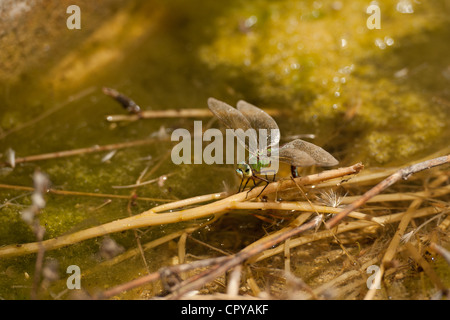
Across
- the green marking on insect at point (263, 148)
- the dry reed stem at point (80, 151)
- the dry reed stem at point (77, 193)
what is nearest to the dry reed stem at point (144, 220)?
the green marking on insect at point (263, 148)

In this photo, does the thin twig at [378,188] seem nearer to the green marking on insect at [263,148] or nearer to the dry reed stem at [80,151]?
the green marking on insect at [263,148]

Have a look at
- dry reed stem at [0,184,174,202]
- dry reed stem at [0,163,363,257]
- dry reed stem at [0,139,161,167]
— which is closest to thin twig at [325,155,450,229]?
dry reed stem at [0,163,363,257]

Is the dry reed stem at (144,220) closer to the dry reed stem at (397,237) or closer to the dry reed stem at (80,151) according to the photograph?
the dry reed stem at (397,237)

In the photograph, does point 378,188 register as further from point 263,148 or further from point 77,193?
point 77,193

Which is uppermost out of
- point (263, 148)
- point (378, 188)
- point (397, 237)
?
point (263, 148)

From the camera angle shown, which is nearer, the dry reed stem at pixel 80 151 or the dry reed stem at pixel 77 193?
the dry reed stem at pixel 77 193

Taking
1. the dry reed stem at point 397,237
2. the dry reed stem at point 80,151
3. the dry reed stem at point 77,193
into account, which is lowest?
the dry reed stem at point 397,237

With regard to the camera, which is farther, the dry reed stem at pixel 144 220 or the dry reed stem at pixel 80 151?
the dry reed stem at pixel 80 151

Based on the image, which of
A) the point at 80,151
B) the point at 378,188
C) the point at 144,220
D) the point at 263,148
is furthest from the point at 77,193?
the point at 378,188

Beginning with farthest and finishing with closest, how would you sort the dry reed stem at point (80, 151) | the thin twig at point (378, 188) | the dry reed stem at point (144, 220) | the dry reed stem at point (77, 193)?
the dry reed stem at point (80, 151) < the dry reed stem at point (77, 193) < the dry reed stem at point (144, 220) < the thin twig at point (378, 188)

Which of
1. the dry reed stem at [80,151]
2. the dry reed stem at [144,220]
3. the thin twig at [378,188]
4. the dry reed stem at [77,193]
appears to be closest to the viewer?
the thin twig at [378,188]

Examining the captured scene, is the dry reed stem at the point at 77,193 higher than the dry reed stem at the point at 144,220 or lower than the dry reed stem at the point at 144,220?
higher
